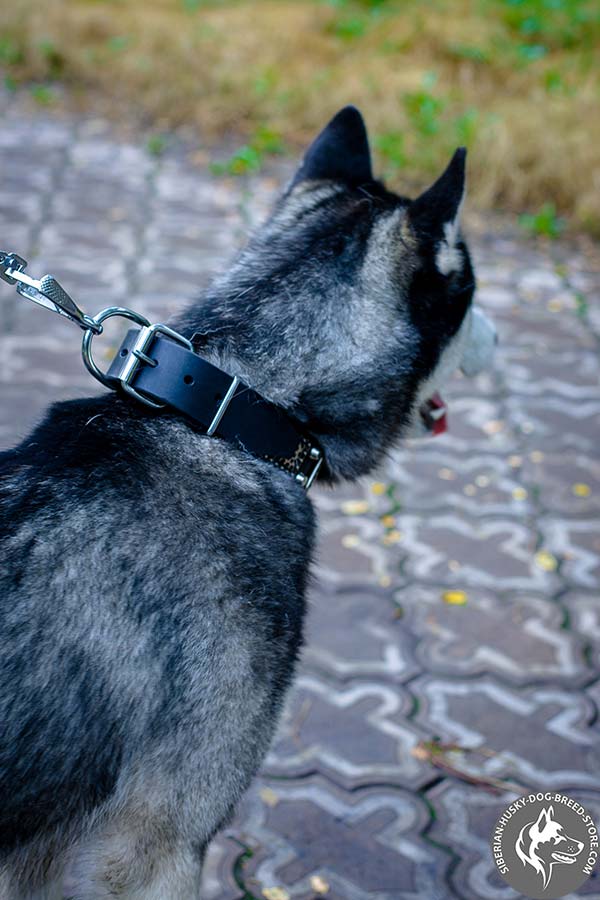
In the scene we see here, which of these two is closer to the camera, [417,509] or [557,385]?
[417,509]

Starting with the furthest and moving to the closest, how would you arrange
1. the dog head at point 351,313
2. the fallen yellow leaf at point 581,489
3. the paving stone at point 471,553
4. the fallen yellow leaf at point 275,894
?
1. the fallen yellow leaf at point 581,489
2. the paving stone at point 471,553
3. the fallen yellow leaf at point 275,894
4. the dog head at point 351,313

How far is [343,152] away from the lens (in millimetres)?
2672

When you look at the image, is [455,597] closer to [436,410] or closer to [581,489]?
[581,489]

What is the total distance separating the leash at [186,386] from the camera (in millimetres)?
2051

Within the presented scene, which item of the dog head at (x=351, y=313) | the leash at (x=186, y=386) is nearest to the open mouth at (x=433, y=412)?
the dog head at (x=351, y=313)

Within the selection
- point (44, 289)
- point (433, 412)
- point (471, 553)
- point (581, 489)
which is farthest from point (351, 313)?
point (581, 489)

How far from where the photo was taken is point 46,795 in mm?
1799

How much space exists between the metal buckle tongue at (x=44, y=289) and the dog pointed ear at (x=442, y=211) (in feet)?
2.76

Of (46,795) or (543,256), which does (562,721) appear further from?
(543,256)

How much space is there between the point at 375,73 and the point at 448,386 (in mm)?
4583

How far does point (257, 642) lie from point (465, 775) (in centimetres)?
130

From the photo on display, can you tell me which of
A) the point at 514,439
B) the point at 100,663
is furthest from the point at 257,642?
the point at 514,439

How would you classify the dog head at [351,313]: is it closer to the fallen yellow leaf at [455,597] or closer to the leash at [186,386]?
the leash at [186,386]

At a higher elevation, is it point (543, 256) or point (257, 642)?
point (543, 256)
